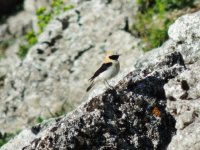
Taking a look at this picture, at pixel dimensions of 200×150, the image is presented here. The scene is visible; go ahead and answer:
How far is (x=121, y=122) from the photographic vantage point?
9844 mm

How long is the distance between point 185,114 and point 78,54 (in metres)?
8.40

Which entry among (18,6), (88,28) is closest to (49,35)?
(88,28)

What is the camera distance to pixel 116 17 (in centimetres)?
1825

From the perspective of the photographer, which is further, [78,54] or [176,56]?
[78,54]

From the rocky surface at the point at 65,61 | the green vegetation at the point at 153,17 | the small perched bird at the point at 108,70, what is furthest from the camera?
the green vegetation at the point at 153,17

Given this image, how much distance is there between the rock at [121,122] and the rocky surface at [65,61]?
639 centimetres

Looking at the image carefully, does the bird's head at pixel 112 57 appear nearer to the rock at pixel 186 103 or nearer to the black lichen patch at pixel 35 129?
the rock at pixel 186 103

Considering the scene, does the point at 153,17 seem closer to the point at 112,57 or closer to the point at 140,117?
the point at 112,57

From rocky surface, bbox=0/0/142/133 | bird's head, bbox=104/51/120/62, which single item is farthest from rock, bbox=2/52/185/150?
rocky surface, bbox=0/0/142/133

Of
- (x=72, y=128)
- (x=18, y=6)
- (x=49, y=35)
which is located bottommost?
(x=18, y=6)

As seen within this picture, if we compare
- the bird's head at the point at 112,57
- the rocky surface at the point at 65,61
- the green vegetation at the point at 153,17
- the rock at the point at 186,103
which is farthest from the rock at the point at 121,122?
the green vegetation at the point at 153,17

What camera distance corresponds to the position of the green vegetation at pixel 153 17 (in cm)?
1755

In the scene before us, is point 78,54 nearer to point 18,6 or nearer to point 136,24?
point 136,24

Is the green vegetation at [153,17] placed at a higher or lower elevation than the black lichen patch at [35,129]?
lower
